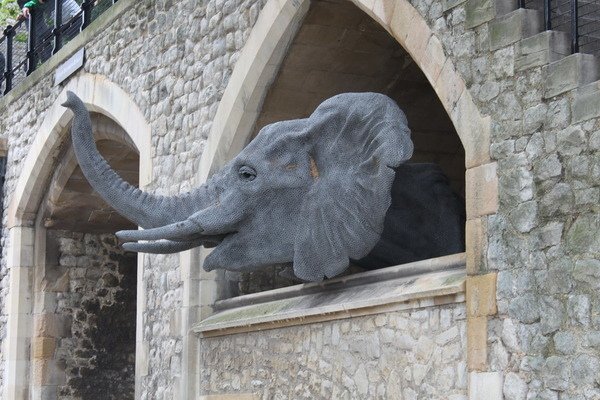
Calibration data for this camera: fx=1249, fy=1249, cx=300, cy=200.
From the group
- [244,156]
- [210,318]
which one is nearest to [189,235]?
[244,156]

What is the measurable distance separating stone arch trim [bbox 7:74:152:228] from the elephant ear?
288 centimetres

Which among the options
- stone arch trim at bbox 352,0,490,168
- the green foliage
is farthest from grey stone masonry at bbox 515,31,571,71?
the green foliage

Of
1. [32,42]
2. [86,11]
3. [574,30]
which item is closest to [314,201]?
[574,30]

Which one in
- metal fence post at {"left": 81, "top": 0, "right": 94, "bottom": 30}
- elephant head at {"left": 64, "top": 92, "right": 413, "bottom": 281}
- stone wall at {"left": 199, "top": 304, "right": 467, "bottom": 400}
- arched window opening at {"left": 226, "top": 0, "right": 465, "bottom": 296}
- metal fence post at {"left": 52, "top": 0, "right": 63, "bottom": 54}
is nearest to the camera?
stone wall at {"left": 199, "top": 304, "right": 467, "bottom": 400}

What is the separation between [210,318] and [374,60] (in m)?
2.22

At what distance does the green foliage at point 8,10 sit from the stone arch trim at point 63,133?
10478 mm

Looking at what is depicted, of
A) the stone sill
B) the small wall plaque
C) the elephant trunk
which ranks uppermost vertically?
the small wall plaque

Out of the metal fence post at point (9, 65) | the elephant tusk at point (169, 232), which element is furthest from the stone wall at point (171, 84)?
the metal fence post at point (9, 65)

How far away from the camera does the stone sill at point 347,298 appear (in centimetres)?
654

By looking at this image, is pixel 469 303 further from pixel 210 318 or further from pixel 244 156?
pixel 210 318

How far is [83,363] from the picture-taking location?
1360 cm

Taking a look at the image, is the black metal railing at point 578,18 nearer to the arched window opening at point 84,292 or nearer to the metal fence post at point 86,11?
the arched window opening at point 84,292

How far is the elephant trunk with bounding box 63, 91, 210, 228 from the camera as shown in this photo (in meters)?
7.94

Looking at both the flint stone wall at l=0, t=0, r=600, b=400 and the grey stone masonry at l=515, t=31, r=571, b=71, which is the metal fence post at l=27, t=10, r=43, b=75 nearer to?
the flint stone wall at l=0, t=0, r=600, b=400
